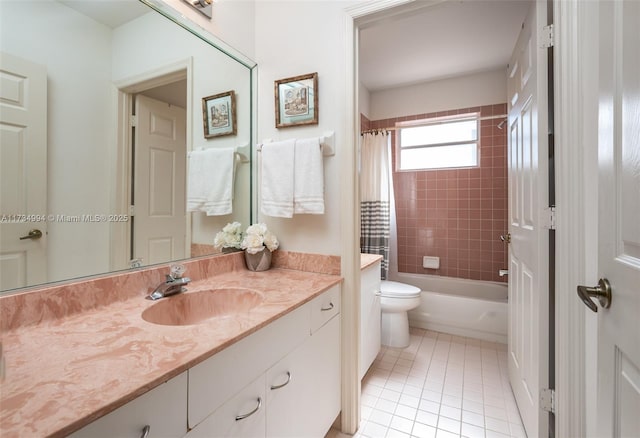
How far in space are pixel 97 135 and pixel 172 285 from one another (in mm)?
589

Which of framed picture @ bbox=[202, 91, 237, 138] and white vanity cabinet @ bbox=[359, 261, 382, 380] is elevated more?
framed picture @ bbox=[202, 91, 237, 138]

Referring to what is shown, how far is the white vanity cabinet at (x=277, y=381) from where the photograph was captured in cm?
67

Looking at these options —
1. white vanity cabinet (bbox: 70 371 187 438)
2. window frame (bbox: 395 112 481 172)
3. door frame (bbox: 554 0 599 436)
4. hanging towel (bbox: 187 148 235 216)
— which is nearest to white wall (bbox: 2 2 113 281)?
hanging towel (bbox: 187 148 235 216)

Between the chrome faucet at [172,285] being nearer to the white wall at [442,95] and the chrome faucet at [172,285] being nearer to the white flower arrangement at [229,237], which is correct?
the white flower arrangement at [229,237]

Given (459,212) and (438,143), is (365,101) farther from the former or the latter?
(459,212)

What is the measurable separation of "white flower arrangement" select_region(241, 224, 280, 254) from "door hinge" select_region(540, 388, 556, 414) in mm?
1361

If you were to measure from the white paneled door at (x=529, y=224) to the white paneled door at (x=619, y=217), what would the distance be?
45 cm

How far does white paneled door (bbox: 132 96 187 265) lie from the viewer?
1.10m

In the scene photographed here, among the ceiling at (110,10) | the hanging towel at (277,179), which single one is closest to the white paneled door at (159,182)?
the ceiling at (110,10)

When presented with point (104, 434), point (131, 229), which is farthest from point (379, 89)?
point (104, 434)

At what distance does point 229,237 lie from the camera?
4.83 ft

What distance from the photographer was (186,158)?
1286mm

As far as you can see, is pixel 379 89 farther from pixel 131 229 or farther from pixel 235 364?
pixel 235 364

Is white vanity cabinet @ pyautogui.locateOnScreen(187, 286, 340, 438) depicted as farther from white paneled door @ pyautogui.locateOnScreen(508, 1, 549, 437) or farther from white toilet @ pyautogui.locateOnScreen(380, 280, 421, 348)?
white toilet @ pyautogui.locateOnScreen(380, 280, 421, 348)
